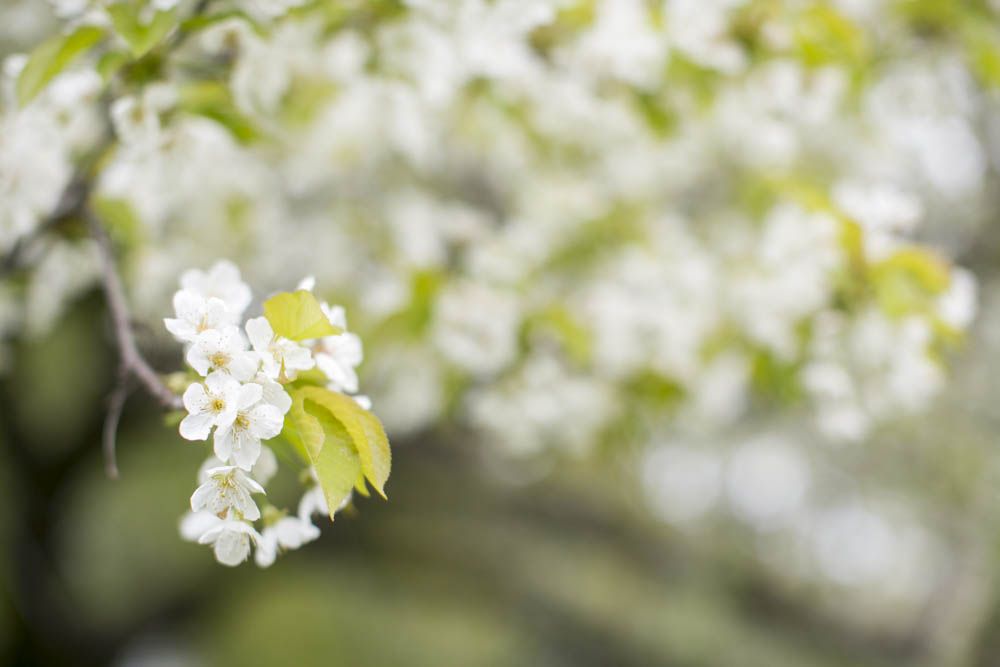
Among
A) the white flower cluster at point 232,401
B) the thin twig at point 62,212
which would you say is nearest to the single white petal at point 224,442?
the white flower cluster at point 232,401

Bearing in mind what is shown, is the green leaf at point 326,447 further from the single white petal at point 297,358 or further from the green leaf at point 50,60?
the green leaf at point 50,60

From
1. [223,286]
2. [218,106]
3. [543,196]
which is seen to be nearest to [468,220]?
[543,196]

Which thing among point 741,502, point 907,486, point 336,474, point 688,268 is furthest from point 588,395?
point 741,502

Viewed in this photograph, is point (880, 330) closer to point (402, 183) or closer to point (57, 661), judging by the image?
point (402, 183)

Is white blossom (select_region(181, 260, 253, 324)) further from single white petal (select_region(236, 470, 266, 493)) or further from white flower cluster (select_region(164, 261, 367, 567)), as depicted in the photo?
single white petal (select_region(236, 470, 266, 493))

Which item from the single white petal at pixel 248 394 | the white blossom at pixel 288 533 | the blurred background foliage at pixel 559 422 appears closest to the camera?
the single white petal at pixel 248 394

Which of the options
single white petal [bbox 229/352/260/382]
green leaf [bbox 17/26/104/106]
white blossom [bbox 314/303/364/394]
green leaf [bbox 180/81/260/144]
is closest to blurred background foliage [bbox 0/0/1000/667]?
green leaf [bbox 180/81/260/144]
